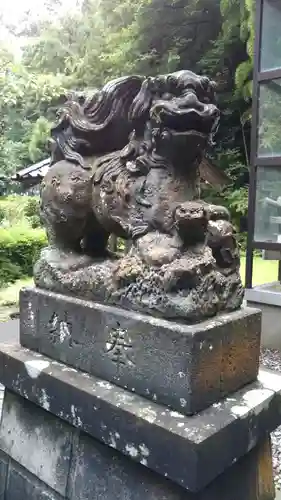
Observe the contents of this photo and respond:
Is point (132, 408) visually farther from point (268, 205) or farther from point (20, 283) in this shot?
point (20, 283)

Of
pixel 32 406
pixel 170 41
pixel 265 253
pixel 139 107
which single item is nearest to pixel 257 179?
pixel 265 253


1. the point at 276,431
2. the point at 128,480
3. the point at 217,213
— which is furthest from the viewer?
the point at 276,431

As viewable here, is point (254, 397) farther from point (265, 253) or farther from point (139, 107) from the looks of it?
point (265, 253)

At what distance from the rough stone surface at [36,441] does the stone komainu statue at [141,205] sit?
1.88ft

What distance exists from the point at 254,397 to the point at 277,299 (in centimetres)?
362

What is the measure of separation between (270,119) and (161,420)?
15.3ft

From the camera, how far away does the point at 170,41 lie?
1158 cm

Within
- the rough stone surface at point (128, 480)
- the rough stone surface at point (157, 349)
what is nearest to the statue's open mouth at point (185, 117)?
the rough stone surface at point (157, 349)

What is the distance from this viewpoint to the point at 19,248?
30.8 ft

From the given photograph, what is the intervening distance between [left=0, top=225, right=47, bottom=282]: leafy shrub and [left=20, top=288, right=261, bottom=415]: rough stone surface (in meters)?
7.24

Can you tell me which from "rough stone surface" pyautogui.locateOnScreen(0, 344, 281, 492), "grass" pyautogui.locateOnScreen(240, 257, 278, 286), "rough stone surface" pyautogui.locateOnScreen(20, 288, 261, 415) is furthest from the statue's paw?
"grass" pyautogui.locateOnScreen(240, 257, 278, 286)

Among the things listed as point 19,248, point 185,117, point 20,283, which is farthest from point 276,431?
point 19,248

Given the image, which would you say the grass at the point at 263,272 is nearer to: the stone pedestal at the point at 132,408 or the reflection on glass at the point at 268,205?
the reflection on glass at the point at 268,205

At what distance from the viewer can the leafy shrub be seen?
918 centimetres
